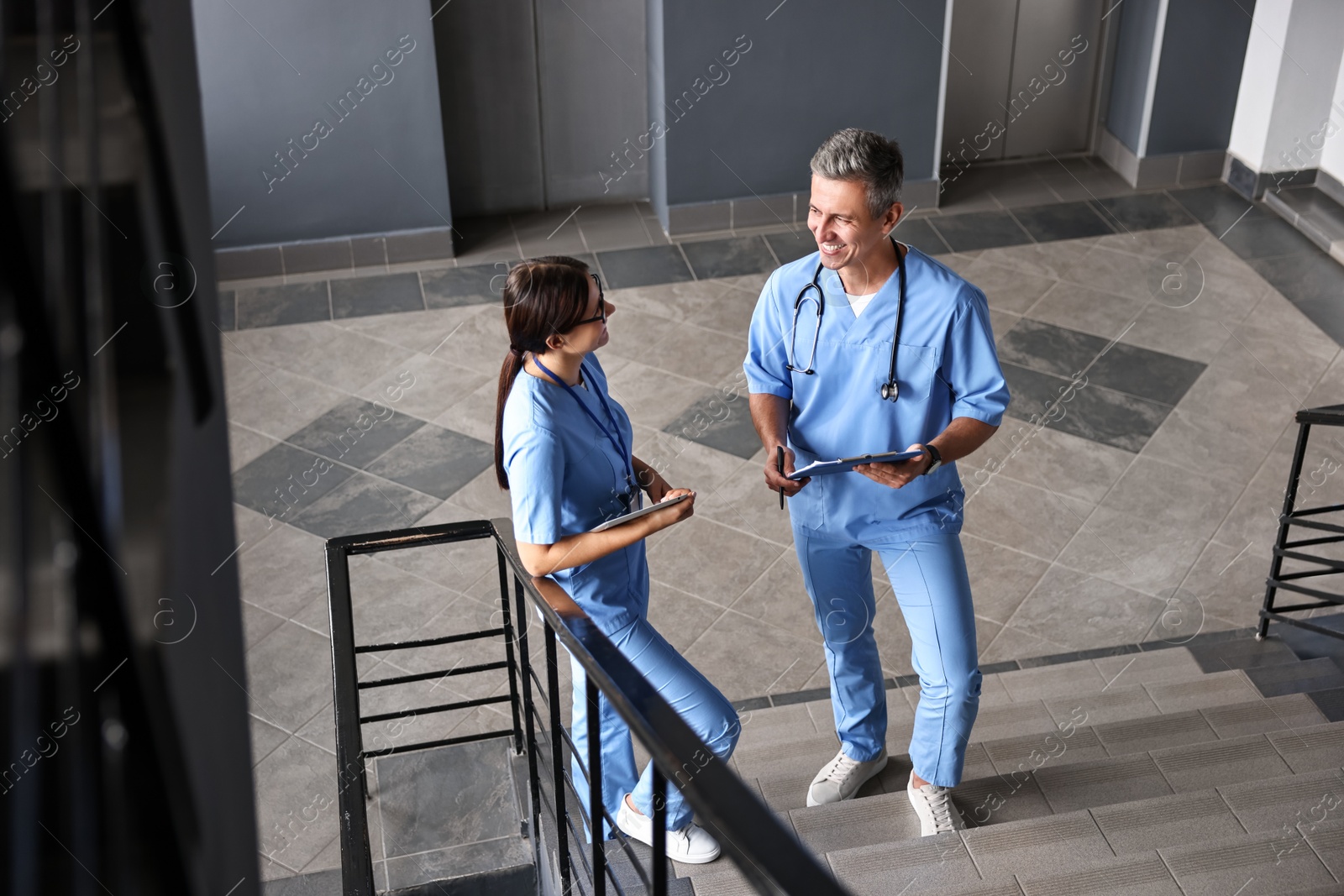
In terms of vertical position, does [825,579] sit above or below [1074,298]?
above

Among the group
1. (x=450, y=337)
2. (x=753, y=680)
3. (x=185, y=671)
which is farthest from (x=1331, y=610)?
(x=185, y=671)

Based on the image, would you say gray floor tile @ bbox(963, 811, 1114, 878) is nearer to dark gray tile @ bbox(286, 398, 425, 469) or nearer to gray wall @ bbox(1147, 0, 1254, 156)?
dark gray tile @ bbox(286, 398, 425, 469)

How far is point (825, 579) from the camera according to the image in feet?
9.04

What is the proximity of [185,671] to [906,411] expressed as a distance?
2205 millimetres

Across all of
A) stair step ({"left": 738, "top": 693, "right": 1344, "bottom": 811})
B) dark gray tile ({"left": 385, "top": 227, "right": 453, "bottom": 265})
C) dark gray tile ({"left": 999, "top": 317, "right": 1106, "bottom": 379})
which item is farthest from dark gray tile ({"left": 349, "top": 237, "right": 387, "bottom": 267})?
stair step ({"left": 738, "top": 693, "right": 1344, "bottom": 811})

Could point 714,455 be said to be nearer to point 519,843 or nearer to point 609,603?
point 519,843

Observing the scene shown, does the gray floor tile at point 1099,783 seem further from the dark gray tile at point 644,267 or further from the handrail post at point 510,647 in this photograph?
the dark gray tile at point 644,267

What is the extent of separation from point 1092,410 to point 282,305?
13.5 ft

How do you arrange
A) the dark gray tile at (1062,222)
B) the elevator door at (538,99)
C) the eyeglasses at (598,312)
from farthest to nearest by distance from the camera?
the dark gray tile at (1062,222) < the elevator door at (538,99) < the eyeglasses at (598,312)

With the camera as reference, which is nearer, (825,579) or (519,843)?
(825,579)

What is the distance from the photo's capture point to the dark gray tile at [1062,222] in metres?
6.72

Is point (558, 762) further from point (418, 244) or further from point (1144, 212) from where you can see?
point (1144, 212)

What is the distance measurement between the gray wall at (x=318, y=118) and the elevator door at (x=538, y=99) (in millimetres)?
524

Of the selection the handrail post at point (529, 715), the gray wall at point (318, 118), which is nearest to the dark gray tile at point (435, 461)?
the gray wall at point (318, 118)
